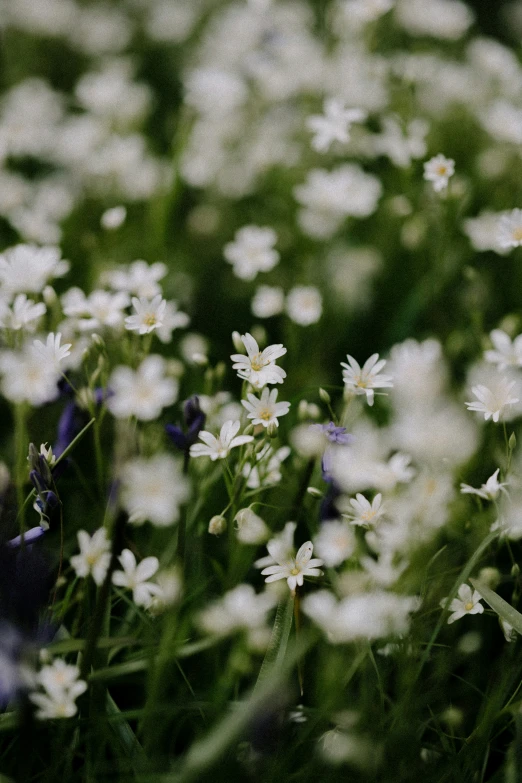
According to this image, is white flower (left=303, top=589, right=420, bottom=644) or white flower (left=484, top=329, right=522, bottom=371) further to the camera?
white flower (left=484, top=329, right=522, bottom=371)

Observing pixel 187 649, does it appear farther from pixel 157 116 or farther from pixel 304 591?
pixel 157 116

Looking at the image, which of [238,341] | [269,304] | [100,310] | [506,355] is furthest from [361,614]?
[269,304]

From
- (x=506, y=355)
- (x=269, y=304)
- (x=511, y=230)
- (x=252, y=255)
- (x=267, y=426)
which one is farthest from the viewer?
(x=252, y=255)

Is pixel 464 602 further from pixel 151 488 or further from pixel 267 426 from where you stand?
pixel 151 488

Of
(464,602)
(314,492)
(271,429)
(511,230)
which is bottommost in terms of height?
(464,602)

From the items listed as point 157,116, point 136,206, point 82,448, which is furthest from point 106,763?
point 157,116

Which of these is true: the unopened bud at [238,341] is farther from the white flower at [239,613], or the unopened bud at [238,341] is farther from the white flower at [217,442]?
the white flower at [239,613]

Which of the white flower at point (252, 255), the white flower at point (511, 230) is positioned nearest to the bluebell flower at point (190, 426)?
the white flower at point (252, 255)

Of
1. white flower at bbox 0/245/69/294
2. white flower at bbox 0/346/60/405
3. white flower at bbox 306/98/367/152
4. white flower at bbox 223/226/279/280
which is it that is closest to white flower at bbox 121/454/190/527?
white flower at bbox 0/346/60/405

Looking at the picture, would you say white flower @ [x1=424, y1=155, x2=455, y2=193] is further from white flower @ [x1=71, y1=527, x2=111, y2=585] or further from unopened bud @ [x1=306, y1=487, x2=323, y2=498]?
white flower @ [x1=71, y1=527, x2=111, y2=585]
